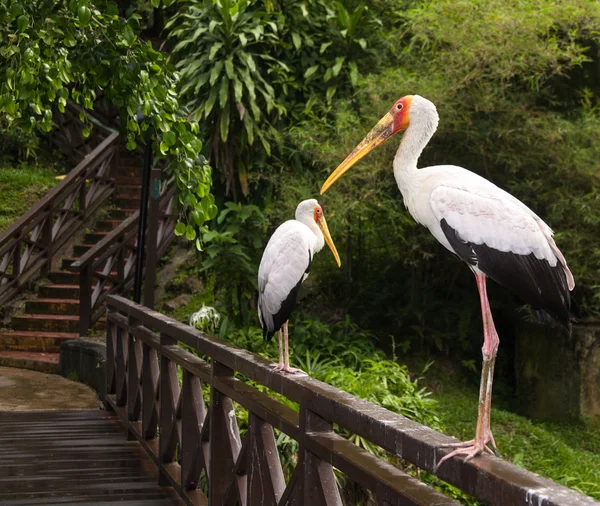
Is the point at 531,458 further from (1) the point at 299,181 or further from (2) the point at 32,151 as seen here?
(2) the point at 32,151

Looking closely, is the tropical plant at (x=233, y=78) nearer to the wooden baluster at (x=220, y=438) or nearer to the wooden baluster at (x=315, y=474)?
the wooden baluster at (x=220, y=438)

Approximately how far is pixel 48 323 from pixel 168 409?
563 cm

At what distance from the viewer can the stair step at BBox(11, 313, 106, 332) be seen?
955 cm

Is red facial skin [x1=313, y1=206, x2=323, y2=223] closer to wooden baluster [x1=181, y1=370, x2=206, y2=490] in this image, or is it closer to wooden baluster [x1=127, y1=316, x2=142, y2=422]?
wooden baluster [x1=181, y1=370, x2=206, y2=490]

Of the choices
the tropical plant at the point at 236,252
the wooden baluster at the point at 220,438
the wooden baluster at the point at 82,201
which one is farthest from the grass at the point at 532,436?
the wooden baluster at the point at 82,201

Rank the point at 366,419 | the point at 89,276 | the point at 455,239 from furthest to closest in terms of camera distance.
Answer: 1. the point at 89,276
2. the point at 455,239
3. the point at 366,419

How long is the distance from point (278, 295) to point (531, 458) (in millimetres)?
3725

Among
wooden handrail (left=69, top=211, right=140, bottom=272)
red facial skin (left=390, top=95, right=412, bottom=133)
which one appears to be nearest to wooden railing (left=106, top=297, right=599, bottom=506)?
red facial skin (left=390, top=95, right=412, bottom=133)

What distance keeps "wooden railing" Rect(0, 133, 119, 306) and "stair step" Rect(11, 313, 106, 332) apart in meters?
0.31

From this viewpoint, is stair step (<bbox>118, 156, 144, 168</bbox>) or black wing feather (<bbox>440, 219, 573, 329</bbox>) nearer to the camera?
black wing feather (<bbox>440, 219, 573, 329</bbox>)

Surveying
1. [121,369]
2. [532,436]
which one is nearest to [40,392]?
[121,369]

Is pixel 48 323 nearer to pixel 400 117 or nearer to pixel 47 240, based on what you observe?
pixel 47 240

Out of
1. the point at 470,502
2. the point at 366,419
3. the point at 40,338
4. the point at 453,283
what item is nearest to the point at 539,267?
the point at 366,419

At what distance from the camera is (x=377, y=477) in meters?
2.07
